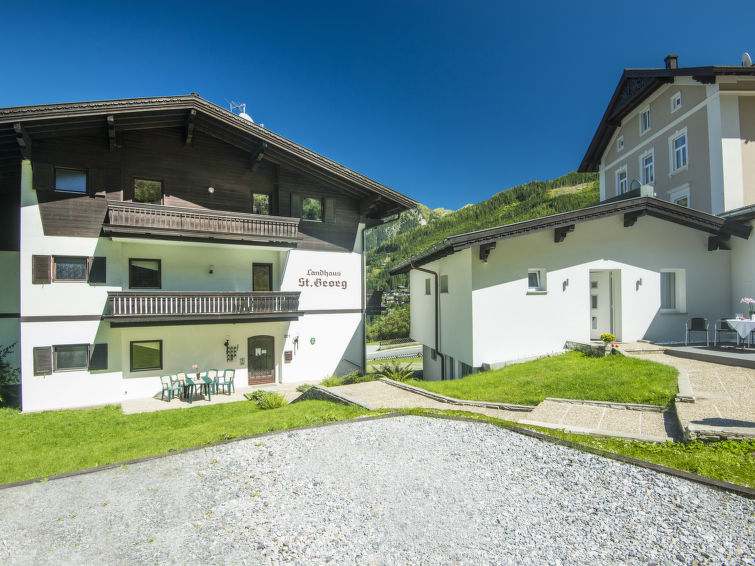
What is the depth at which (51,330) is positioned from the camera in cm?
1412

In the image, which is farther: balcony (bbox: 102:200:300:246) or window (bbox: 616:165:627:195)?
window (bbox: 616:165:627:195)

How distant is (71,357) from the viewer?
14.5 meters

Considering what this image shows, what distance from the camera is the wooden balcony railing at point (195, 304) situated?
47.0 feet

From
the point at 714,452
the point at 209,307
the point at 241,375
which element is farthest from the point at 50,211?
the point at 714,452

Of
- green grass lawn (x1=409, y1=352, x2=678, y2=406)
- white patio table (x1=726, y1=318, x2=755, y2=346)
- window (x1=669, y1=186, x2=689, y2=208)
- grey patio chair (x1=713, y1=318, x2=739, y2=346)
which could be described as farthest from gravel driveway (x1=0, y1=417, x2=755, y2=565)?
window (x1=669, y1=186, x2=689, y2=208)

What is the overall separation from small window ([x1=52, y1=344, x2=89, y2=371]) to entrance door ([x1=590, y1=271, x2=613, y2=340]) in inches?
732

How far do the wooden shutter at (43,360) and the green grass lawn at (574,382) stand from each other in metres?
13.3

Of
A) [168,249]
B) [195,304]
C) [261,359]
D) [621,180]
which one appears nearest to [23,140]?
[168,249]

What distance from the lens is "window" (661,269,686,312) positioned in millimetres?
14234

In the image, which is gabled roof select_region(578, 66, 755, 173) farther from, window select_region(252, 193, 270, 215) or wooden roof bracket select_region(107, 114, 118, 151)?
wooden roof bracket select_region(107, 114, 118, 151)

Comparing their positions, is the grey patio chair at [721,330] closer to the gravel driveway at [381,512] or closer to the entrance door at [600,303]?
the entrance door at [600,303]

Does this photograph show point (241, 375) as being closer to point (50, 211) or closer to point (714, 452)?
point (50, 211)

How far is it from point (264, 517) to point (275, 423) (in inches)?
157

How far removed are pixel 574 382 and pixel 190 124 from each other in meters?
16.4
